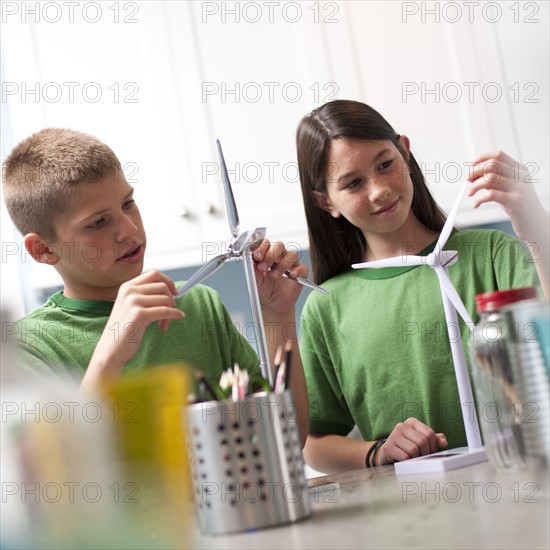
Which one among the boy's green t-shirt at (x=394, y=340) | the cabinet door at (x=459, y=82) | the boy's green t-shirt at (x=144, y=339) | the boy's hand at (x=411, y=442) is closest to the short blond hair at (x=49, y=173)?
the boy's green t-shirt at (x=144, y=339)

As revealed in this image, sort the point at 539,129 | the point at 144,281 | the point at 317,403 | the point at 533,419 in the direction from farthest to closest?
the point at 539,129
the point at 317,403
the point at 144,281
the point at 533,419

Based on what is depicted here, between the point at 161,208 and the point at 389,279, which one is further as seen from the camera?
the point at 161,208

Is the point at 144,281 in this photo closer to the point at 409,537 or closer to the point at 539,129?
the point at 409,537

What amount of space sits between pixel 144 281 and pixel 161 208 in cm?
125

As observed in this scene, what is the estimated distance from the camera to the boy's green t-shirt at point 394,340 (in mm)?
1605

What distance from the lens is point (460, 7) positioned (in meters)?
2.37

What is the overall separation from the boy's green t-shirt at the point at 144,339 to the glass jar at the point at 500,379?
A: 0.67 metres

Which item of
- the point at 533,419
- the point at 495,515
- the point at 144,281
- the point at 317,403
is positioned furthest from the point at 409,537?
the point at 317,403

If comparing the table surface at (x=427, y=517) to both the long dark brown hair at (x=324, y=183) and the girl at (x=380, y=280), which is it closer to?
the girl at (x=380, y=280)

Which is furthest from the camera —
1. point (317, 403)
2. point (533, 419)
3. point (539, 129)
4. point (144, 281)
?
point (539, 129)

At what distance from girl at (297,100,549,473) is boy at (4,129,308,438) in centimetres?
21

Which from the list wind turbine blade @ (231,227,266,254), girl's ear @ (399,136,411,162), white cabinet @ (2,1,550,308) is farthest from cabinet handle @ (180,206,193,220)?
wind turbine blade @ (231,227,266,254)

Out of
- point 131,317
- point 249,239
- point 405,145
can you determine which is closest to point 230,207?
point 249,239

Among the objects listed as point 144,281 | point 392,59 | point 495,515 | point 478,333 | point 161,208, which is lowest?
point 495,515
